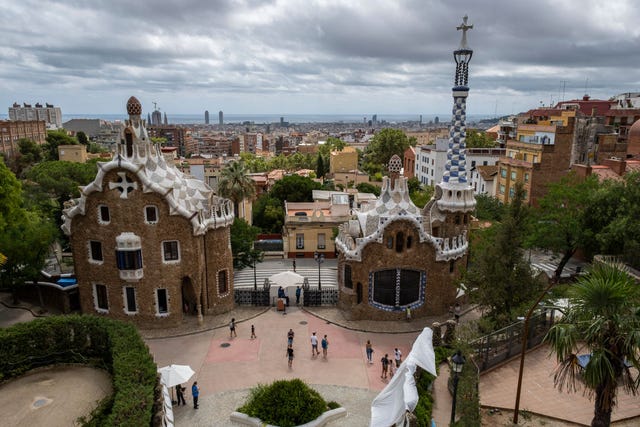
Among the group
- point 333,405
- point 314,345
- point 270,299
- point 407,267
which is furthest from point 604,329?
point 270,299

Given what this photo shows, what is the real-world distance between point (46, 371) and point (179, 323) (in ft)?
29.6

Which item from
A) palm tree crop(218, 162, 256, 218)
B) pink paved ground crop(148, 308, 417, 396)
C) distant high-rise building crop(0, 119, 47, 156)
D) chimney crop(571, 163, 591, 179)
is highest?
distant high-rise building crop(0, 119, 47, 156)

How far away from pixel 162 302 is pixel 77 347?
24.7 feet

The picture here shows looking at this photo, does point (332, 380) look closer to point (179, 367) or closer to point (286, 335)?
point (286, 335)

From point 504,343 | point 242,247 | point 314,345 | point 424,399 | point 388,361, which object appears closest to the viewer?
point 424,399

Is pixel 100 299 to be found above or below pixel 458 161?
below

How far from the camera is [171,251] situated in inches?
1118

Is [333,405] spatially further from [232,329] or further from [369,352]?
[232,329]

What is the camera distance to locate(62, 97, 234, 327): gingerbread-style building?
88.2 feet

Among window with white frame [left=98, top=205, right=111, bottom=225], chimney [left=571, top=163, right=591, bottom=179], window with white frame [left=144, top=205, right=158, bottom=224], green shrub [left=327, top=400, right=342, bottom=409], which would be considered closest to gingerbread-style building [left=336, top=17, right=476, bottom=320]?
green shrub [left=327, top=400, right=342, bottom=409]

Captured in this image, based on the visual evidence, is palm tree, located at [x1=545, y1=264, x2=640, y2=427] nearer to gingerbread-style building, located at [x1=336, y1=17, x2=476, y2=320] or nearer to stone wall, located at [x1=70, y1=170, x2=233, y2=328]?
gingerbread-style building, located at [x1=336, y1=17, x2=476, y2=320]

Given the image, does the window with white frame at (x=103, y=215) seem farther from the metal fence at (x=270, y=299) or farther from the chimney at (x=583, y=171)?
the chimney at (x=583, y=171)

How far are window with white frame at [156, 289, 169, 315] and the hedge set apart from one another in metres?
6.63

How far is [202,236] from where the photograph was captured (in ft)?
96.1
